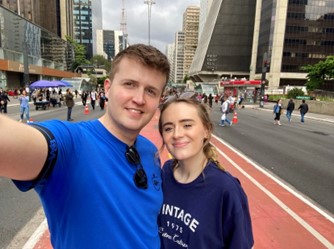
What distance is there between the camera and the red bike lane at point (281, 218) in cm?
348

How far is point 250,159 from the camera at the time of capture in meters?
8.16

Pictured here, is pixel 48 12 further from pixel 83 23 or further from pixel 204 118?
pixel 204 118

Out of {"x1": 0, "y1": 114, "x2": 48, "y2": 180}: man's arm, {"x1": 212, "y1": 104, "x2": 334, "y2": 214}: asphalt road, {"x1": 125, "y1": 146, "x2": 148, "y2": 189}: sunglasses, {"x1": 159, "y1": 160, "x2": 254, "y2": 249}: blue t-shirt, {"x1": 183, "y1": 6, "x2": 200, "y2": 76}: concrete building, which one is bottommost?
{"x1": 212, "y1": 104, "x2": 334, "y2": 214}: asphalt road

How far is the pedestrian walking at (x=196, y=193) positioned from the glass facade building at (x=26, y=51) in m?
36.9

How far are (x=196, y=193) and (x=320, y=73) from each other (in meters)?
50.5

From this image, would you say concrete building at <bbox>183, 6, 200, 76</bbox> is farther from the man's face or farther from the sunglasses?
the sunglasses

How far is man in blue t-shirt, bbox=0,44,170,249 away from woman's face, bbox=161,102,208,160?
232 mm

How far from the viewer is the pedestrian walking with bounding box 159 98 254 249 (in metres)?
1.49

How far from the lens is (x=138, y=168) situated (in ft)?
4.55

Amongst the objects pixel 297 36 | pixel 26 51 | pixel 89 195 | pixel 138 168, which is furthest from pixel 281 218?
pixel 297 36

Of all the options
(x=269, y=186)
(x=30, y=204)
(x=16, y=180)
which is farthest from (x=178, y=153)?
(x=269, y=186)

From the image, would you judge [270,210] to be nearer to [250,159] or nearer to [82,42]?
[250,159]

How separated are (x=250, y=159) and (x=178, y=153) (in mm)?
6941

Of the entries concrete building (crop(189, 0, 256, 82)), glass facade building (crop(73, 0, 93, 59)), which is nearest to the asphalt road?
concrete building (crop(189, 0, 256, 82))
